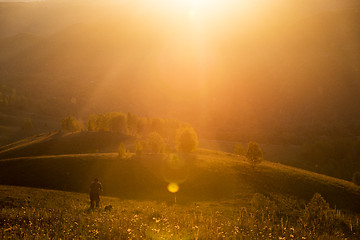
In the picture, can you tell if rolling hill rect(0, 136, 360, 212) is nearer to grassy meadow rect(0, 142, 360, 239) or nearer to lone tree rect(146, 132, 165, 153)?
grassy meadow rect(0, 142, 360, 239)

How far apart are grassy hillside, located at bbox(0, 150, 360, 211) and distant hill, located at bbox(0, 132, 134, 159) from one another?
25.5 metres

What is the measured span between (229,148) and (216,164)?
74926mm

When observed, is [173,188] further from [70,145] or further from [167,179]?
[70,145]

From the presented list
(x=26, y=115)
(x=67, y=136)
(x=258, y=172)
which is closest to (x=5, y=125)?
(x=26, y=115)

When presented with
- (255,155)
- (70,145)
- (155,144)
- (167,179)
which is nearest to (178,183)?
(167,179)

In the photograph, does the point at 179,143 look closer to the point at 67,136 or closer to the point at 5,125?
the point at 67,136

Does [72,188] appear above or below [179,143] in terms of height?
below

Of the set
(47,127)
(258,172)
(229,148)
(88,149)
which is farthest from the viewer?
(47,127)

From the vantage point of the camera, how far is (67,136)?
3509 inches

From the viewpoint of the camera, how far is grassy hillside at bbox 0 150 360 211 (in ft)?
123

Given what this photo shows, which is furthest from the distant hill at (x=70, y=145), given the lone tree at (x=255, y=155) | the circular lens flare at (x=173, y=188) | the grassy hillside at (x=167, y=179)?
the lone tree at (x=255, y=155)

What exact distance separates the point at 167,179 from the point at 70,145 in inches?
2086

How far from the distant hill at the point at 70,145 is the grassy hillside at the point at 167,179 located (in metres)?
25.5

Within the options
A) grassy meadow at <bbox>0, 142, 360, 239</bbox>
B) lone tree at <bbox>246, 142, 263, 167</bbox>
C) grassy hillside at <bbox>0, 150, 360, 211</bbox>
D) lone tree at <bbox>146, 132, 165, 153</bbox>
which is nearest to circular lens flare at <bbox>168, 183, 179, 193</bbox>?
A: grassy meadow at <bbox>0, 142, 360, 239</bbox>
